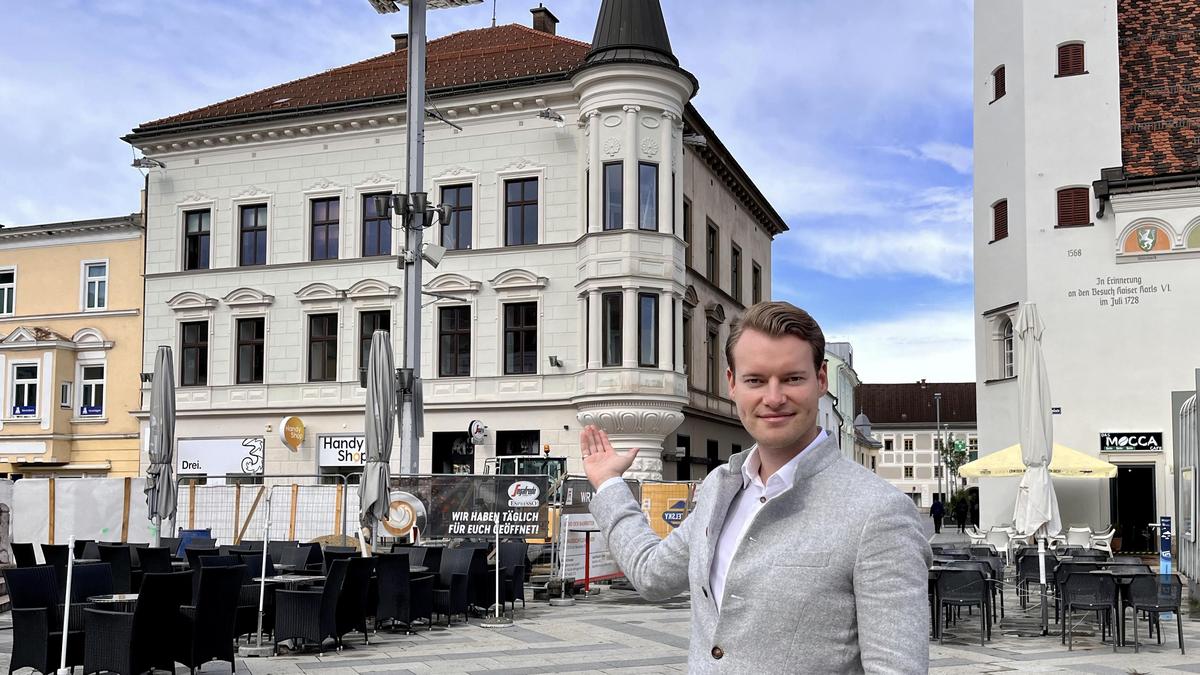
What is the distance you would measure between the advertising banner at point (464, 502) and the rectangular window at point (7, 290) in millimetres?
25988

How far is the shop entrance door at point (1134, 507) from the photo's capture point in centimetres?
3133

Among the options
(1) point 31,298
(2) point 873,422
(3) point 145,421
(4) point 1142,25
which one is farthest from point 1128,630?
(2) point 873,422

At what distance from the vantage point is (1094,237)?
106 ft

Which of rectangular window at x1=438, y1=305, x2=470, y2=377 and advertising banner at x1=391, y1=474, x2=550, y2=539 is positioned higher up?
rectangular window at x1=438, y1=305, x2=470, y2=377

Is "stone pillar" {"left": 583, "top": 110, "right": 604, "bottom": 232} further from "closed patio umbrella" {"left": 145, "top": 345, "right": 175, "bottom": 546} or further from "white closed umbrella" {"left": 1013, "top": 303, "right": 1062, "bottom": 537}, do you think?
"closed patio umbrella" {"left": 145, "top": 345, "right": 175, "bottom": 546}

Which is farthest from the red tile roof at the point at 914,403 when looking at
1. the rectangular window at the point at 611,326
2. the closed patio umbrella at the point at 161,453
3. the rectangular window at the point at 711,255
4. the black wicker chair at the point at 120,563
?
the black wicker chair at the point at 120,563

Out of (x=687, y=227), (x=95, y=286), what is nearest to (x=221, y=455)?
(x=95, y=286)

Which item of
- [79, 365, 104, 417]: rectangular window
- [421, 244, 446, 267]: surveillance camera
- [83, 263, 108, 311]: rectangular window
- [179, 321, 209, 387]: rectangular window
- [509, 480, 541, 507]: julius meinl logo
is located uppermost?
[83, 263, 108, 311]: rectangular window

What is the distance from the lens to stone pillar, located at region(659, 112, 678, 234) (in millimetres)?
33438

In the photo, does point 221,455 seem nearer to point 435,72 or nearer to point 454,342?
point 454,342

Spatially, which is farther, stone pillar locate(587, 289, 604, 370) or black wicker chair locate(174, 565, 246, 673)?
stone pillar locate(587, 289, 604, 370)

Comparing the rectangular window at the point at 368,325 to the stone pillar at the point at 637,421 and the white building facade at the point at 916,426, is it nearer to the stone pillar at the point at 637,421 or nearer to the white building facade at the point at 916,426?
the stone pillar at the point at 637,421

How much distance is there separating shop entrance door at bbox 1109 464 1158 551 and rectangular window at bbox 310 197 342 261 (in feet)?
74.5

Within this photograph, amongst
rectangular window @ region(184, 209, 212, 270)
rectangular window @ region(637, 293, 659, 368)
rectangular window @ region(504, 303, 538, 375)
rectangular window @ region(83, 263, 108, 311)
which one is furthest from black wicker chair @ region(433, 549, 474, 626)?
rectangular window @ region(83, 263, 108, 311)
